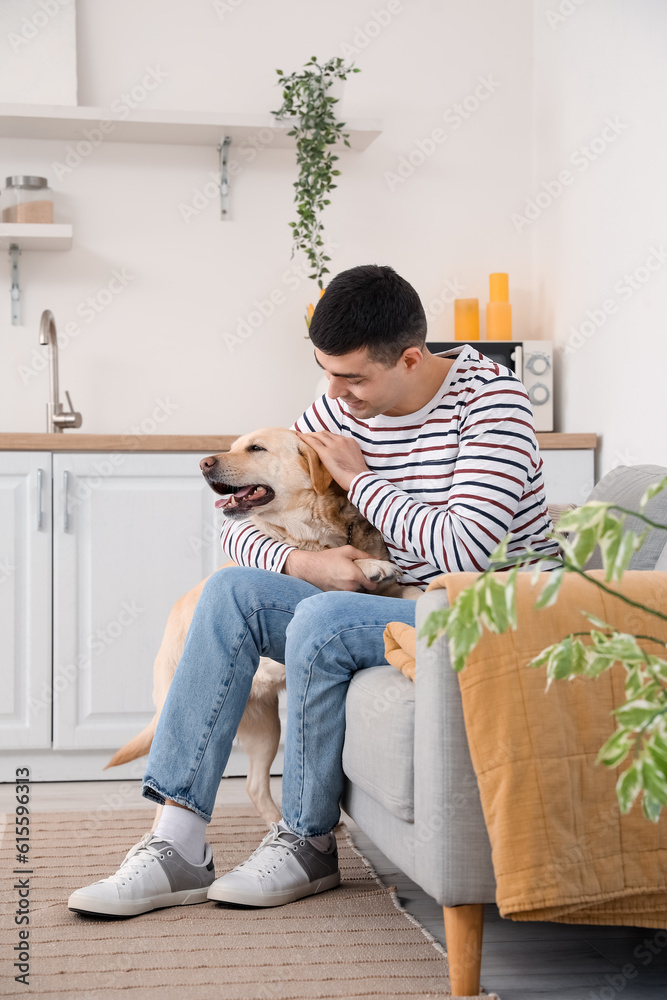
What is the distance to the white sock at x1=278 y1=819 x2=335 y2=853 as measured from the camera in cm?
141

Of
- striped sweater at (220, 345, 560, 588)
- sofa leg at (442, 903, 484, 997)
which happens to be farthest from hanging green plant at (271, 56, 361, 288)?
sofa leg at (442, 903, 484, 997)

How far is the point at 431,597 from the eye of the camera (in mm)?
1095

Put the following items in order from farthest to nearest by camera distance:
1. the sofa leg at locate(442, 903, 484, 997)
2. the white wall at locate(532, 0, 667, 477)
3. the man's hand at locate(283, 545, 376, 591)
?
the white wall at locate(532, 0, 667, 477), the man's hand at locate(283, 545, 376, 591), the sofa leg at locate(442, 903, 484, 997)

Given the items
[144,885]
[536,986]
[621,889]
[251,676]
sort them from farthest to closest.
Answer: [251,676]
[144,885]
[536,986]
[621,889]

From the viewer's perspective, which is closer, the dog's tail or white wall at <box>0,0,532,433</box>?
the dog's tail

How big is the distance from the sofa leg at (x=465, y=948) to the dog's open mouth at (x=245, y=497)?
32.8 inches

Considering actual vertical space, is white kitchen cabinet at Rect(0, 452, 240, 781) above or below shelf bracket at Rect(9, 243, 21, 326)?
below

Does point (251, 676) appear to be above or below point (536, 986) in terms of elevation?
above

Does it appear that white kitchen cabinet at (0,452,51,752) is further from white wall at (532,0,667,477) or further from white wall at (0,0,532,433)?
white wall at (532,0,667,477)

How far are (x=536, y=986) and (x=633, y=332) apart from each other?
5.58 ft

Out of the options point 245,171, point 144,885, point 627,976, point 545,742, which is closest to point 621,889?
point 545,742

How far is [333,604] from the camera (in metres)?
1.36

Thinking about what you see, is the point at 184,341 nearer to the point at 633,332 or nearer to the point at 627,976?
the point at 633,332

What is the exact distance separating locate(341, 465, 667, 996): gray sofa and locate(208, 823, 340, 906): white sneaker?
22cm
